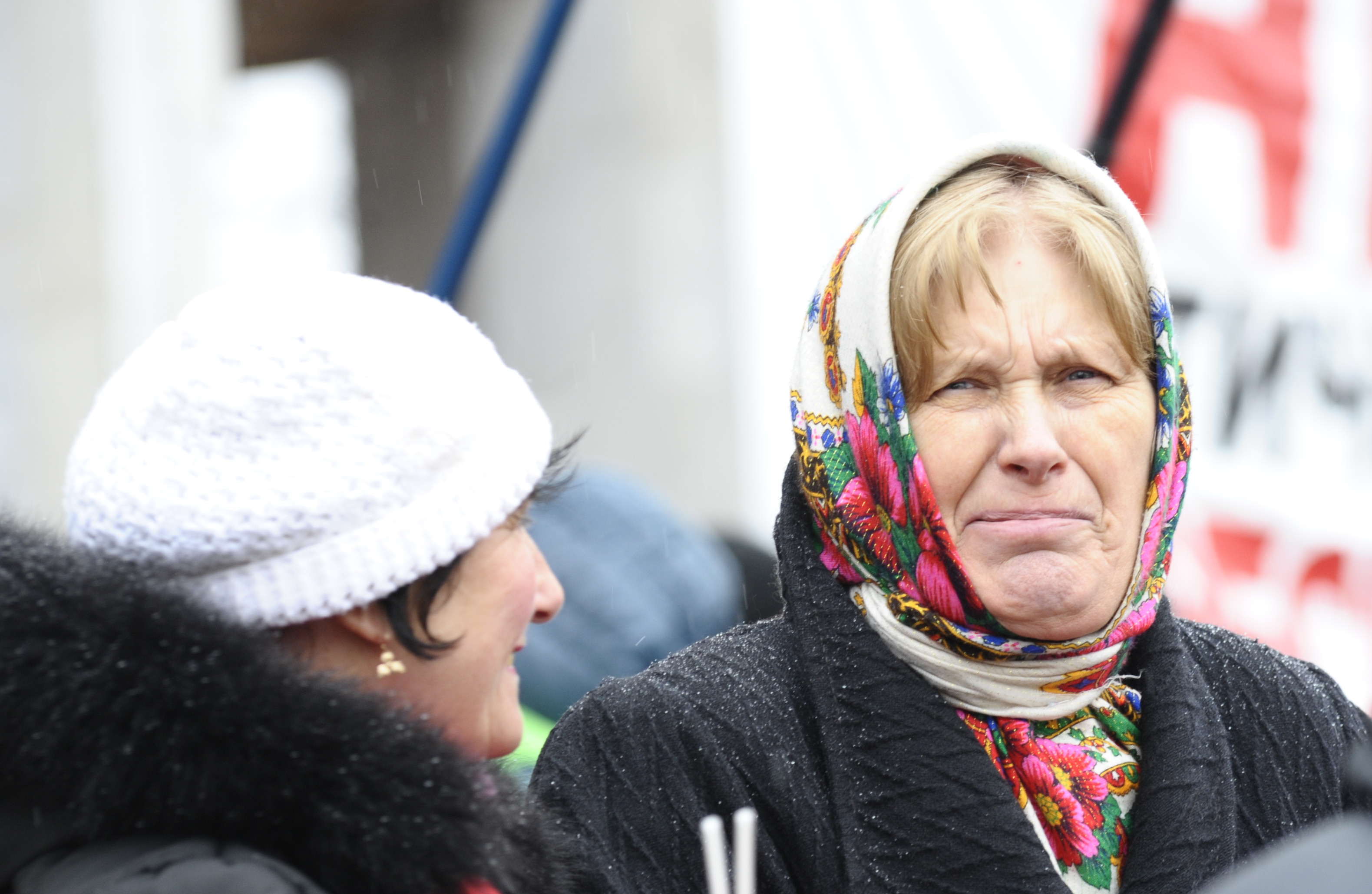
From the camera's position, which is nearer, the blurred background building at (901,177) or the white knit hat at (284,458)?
the white knit hat at (284,458)

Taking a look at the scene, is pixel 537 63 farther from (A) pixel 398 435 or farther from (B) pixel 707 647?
(A) pixel 398 435

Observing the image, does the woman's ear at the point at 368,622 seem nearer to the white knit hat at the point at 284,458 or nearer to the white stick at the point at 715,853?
the white knit hat at the point at 284,458

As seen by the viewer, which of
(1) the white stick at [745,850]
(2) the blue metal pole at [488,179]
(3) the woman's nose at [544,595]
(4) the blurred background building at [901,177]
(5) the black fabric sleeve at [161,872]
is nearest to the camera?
(5) the black fabric sleeve at [161,872]

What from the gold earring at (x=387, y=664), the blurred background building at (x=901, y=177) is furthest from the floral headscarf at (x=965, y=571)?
the blurred background building at (x=901, y=177)

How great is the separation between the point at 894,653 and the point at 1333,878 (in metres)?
1.03

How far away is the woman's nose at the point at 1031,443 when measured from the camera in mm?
1750

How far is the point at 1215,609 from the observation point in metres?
4.27

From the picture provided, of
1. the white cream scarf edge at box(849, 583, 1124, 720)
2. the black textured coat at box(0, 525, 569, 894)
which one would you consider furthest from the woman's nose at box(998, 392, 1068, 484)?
the black textured coat at box(0, 525, 569, 894)

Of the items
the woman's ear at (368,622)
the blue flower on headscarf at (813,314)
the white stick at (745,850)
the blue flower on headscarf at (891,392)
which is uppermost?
the blue flower on headscarf at (813,314)

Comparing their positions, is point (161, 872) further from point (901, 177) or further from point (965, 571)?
point (901, 177)

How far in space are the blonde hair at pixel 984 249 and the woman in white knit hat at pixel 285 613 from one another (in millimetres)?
471

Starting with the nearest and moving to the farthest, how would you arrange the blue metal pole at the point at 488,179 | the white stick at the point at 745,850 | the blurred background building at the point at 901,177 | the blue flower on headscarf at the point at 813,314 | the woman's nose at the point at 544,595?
the white stick at the point at 745,850, the woman's nose at the point at 544,595, the blue flower on headscarf at the point at 813,314, the blue metal pole at the point at 488,179, the blurred background building at the point at 901,177

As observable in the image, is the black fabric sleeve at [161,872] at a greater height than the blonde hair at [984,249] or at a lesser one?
lesser

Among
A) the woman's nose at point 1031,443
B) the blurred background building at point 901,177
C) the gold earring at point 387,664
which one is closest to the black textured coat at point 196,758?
the gold earring at point 387,664
